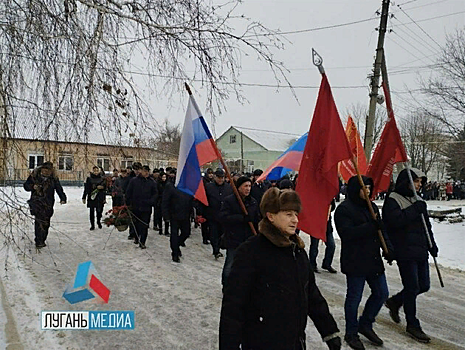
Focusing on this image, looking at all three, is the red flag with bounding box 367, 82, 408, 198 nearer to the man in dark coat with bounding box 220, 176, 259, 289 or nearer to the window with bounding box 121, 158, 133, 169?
the man in dark coat with bounding box 220, 176, 259, 289

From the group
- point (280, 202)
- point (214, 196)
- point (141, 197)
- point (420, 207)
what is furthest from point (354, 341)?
point (141, 197)

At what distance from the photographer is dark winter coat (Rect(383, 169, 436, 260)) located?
4469mm

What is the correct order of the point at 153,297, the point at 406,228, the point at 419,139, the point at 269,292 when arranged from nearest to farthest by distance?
the point at 269,292 < the point at 406,228 < the point at 153,297 < the point at 419,139

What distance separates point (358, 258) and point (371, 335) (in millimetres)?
860

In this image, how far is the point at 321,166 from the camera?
4.50 metres

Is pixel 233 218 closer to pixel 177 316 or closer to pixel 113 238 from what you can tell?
pixel 177 316

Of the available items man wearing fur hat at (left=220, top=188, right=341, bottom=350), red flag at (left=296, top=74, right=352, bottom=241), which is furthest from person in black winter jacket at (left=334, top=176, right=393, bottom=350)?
man wearing fur hat at (left=220, top=188, right=341, bottom=350)

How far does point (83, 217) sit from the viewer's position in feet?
47.0

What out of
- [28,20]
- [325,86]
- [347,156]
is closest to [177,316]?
[347,156]

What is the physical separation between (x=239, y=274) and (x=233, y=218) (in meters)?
2.92

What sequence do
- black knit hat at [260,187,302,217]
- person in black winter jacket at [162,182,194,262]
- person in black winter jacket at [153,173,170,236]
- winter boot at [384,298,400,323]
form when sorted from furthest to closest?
person in black winter jacket at [153,173,170,236] < person in black winter jacket at [162,182,194,262] < winter boot at [384,298,400,323] < black knit hat at [260,187,302,217]

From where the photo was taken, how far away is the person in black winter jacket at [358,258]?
4.17 m

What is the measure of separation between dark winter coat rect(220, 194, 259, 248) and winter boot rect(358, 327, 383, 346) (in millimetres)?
1751

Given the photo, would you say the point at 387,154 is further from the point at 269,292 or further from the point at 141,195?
the point at 141,195
